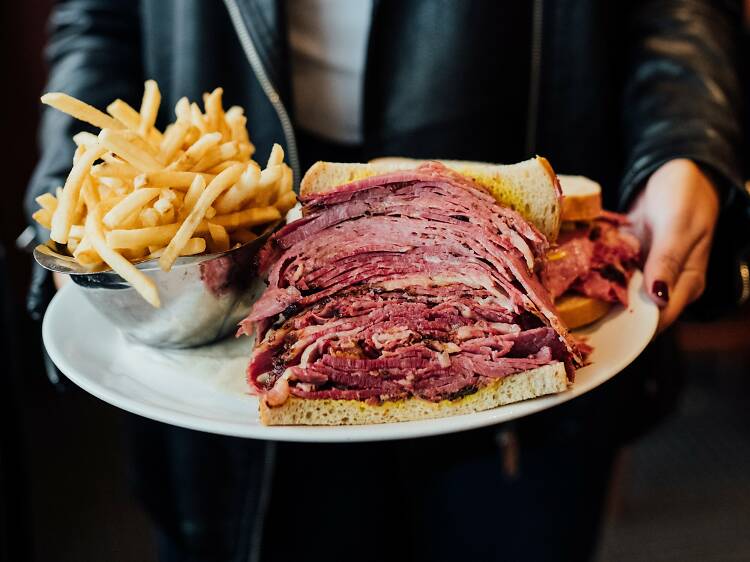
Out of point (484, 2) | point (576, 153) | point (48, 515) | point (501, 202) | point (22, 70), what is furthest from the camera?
point (22, 70)

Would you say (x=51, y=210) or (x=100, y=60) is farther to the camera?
(x=100, y=60)

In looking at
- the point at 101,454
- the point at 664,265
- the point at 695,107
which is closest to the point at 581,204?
the point at 664,265

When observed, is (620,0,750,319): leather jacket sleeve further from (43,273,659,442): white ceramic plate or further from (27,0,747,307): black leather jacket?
(43,273,659,442): white ceramic plate

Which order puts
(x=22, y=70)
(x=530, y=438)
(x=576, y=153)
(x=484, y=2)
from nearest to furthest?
1. (x=484, y=2)
2. (x=576, y=153)
3. (x=530, y=438)
4. (x=22, y=70)

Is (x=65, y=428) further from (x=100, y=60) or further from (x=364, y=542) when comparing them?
(x=100, y=60)

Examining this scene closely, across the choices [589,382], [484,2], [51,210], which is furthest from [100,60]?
[589,382]

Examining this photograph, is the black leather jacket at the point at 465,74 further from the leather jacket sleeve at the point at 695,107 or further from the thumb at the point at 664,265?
the thumb at the point at 664,265

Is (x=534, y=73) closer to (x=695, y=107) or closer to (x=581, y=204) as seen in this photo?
(x=695, y=107)
